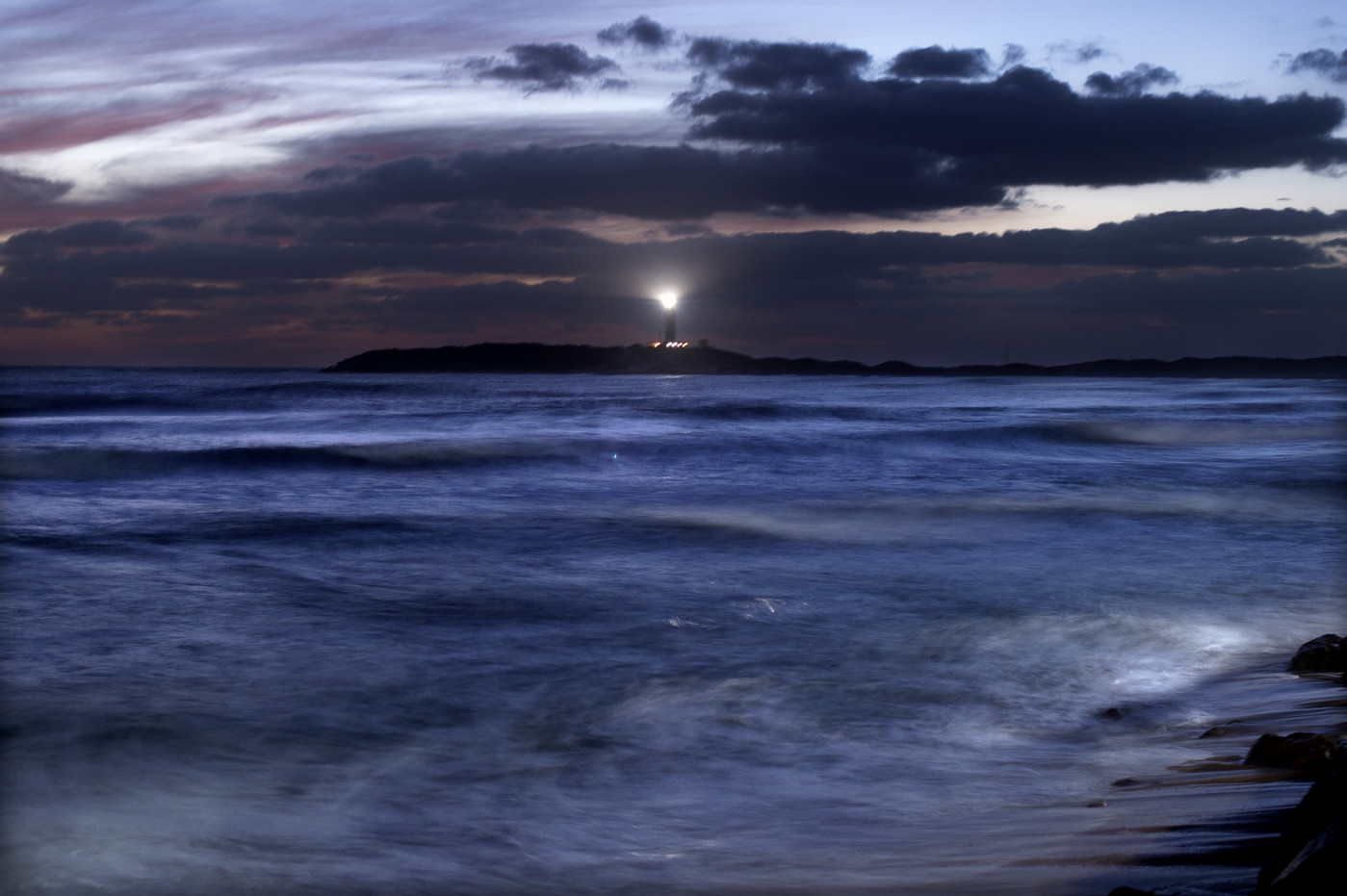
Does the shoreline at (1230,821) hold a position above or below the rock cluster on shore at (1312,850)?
below

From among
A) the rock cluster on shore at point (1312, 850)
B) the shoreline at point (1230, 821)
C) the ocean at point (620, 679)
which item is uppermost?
the rock cluster on shore at point (1312, 850)

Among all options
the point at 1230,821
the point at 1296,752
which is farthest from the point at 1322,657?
the point at 1230,821

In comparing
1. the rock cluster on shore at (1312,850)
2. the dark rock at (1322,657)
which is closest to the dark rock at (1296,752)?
the rock cluster on shore at (1312,850)

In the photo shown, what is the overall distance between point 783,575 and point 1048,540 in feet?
11.2

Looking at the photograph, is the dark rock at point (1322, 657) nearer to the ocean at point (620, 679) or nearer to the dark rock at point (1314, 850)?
the ocean at point (620, 679)

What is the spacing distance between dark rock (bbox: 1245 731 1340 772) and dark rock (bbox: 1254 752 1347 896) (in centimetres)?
131

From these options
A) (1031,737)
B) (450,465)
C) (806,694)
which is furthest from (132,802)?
(450,465)

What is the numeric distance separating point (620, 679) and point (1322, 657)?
3488 millimetres

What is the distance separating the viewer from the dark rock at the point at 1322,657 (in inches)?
192

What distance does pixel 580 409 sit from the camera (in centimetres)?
3956

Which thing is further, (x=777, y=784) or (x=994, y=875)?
(x=777, y=784)

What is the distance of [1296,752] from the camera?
321 centimetres

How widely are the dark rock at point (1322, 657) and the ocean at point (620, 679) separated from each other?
0.74 feet

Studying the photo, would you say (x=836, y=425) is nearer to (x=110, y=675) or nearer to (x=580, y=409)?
(x=580, y=409)
